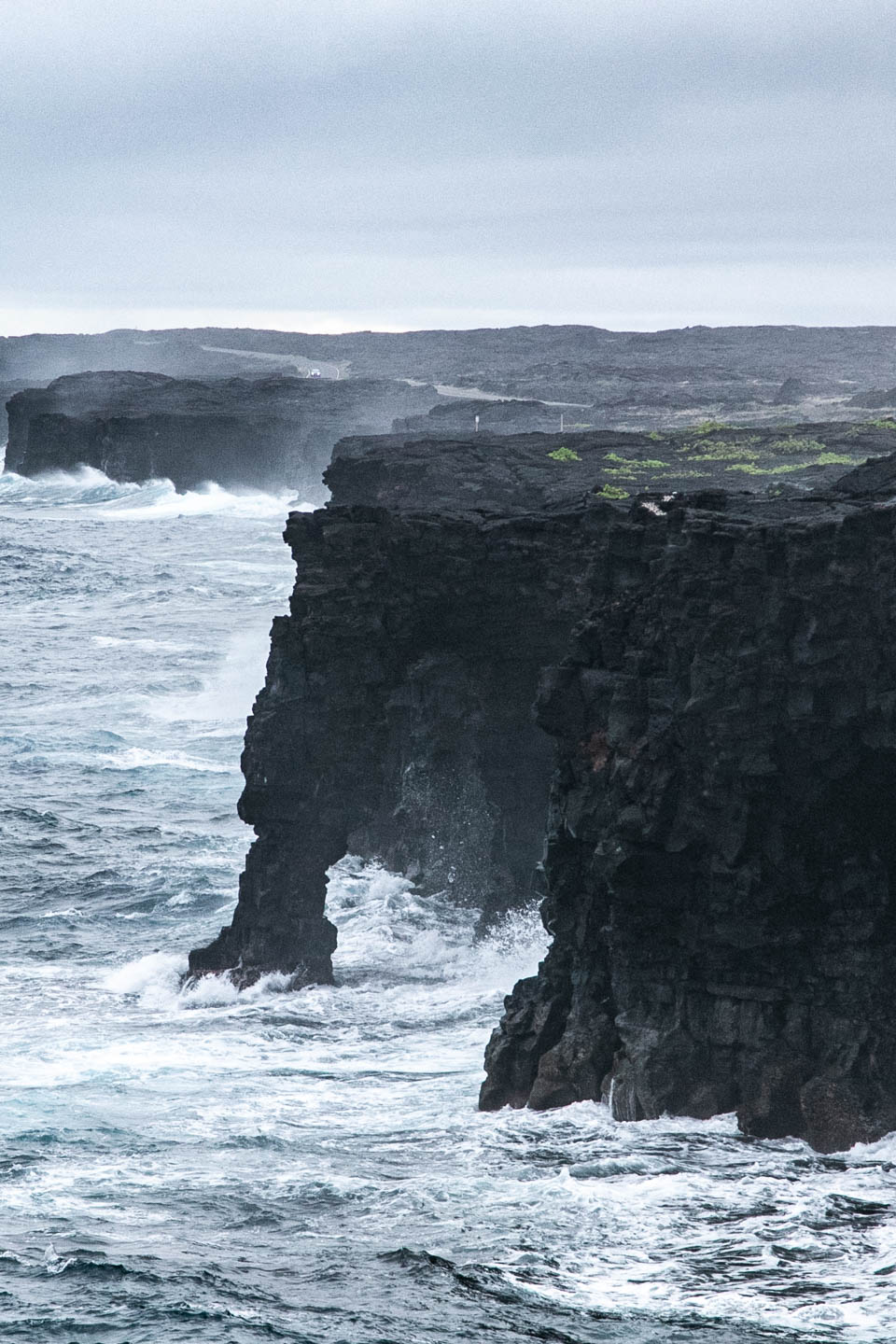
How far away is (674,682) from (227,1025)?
11.6m

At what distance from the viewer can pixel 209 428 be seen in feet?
359

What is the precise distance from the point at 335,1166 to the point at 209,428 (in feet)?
295

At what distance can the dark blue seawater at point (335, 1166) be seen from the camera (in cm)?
1855

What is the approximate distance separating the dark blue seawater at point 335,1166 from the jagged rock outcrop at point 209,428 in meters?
66.4

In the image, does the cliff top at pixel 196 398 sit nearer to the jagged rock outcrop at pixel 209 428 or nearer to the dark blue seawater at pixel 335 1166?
the jagged rock outcrop at pixel 209 428

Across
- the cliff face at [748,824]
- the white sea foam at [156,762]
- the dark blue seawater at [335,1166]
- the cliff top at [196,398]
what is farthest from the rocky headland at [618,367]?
the cliff face at [748,824]

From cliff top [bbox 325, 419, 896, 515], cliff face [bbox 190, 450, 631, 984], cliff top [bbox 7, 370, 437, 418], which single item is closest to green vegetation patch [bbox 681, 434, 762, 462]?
cliff top [bbox 325, 419, 896, 515]

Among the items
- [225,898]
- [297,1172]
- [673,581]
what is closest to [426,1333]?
[297,1172]

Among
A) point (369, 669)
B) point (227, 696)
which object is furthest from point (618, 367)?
point (369, 669)

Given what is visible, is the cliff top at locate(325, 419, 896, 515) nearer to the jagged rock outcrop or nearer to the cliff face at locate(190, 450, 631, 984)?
the cliff face at locate(190, 450, 631, 984)

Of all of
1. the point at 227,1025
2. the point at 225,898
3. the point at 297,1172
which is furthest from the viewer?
the point at 225,898

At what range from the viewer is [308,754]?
3306 centimetres

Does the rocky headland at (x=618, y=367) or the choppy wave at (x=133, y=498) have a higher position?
the rocky headland at (x=618, y=367)

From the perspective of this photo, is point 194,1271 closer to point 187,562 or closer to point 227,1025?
point 227,1025
